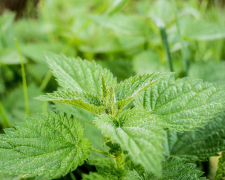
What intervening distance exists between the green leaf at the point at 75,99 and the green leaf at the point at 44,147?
0.08 m

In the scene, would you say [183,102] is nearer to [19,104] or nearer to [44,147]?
[44,147]

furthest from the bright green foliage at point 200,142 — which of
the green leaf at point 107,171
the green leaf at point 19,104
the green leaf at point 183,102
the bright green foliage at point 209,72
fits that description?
the green leaf at point 19,104

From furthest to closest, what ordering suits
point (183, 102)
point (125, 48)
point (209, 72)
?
point (125, 48), point (209, 72), point (183, 102)

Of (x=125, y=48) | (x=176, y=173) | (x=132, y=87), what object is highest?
(x=125, y=48)

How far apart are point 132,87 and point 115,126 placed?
0.11 meters

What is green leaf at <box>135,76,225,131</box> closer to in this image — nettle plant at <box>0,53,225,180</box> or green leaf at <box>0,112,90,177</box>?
nettle plant at <box>0,53,225,180</box>

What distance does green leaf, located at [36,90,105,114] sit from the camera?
18.1 inches

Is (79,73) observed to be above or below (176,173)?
above

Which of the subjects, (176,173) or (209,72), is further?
(209,72)

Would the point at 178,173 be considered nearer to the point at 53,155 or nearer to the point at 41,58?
the point at 53,155

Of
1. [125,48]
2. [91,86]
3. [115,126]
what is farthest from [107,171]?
[125,48]

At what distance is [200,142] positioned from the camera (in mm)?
664

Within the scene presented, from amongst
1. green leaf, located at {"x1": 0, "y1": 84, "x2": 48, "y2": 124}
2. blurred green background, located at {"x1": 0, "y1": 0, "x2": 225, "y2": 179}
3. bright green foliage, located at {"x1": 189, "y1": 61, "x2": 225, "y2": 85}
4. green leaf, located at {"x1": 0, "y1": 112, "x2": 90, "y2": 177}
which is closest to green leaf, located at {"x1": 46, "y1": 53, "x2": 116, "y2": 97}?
green leaf, located at {"x1": 0, "y1": 112, "x2": 90, "y2": 177}

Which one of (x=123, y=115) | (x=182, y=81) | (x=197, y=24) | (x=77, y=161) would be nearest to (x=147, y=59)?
(x=197, y=24)
